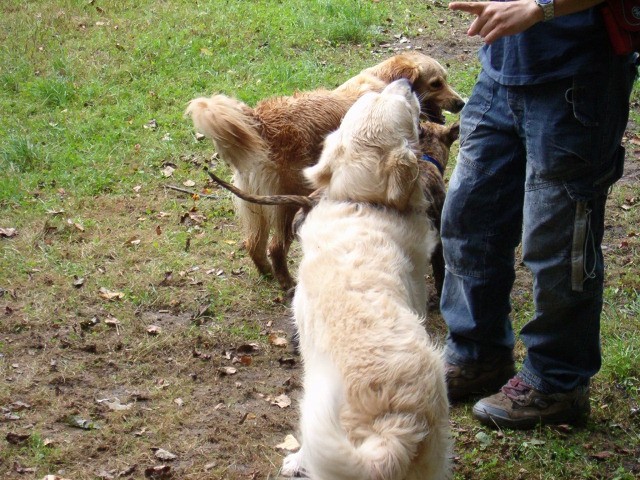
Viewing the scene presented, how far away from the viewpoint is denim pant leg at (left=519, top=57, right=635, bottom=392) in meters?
3.01

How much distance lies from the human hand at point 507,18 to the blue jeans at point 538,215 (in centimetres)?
41

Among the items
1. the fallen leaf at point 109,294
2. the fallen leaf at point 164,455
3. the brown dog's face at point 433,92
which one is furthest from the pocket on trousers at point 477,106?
the fallen leaf at point 109,294

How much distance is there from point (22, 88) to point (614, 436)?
21.9 feet

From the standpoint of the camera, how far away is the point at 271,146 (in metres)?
4.73

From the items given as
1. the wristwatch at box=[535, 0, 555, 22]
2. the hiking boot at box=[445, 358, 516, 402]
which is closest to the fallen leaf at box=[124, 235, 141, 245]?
the hiking boot at box=[445, 358, 516, 402]

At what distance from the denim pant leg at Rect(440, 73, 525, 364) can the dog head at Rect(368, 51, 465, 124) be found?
7.21 feet

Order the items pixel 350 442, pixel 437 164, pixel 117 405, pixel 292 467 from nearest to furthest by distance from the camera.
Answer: pixel 350 442 < pixel 292 467 < pixel 117 405 < pixel 437 164

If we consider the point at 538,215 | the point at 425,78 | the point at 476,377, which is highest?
the point at 538,215

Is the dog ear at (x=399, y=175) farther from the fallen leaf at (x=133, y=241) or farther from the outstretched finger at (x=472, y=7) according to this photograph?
the fallen leaf at (x=133, y=241)

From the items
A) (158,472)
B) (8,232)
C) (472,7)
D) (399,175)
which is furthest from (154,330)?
(472,7)

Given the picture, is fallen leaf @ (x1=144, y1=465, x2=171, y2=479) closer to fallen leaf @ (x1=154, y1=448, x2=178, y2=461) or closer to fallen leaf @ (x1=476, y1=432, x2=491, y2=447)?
fallen leaf @ (x1=154, y1=448, x2=178, y2=461)

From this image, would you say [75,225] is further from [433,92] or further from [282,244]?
[433,92]

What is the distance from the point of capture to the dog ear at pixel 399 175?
329 centimetres

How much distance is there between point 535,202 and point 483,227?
41 cm
